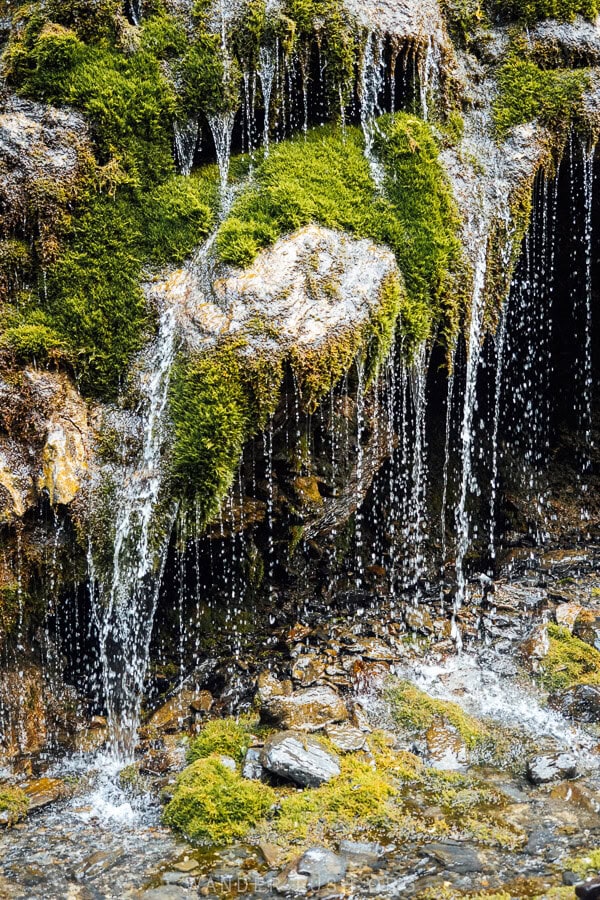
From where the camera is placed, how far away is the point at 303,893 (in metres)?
5.40

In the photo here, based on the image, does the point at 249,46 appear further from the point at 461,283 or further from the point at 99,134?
the point at 461,283

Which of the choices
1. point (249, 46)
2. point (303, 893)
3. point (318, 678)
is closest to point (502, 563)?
point (318, 678)

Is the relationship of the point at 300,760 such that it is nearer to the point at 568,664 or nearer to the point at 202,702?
the point at 202,702

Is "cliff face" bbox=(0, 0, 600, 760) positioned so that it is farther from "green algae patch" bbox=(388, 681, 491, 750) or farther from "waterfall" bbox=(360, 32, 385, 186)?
"green algae patch" bbox=(388, 681, 491, 750)

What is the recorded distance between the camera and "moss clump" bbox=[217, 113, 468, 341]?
28.0 ft

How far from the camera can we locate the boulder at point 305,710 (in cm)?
777

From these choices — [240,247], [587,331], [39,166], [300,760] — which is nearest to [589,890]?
[300,760]

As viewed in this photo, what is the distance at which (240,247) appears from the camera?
8.17m

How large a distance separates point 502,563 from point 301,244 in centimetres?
681

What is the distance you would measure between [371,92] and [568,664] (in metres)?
7.97

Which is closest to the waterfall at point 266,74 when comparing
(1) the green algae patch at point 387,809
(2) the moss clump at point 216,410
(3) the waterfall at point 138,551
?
(3) the waterfall at point 138,551

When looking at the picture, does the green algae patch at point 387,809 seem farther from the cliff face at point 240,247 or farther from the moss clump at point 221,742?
the cliff face at point 240,247

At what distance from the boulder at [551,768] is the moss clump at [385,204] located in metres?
4.98

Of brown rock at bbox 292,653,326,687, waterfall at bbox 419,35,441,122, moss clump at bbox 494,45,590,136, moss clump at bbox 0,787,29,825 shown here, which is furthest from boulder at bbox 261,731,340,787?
moss clump at bbox 494,45,590,136
